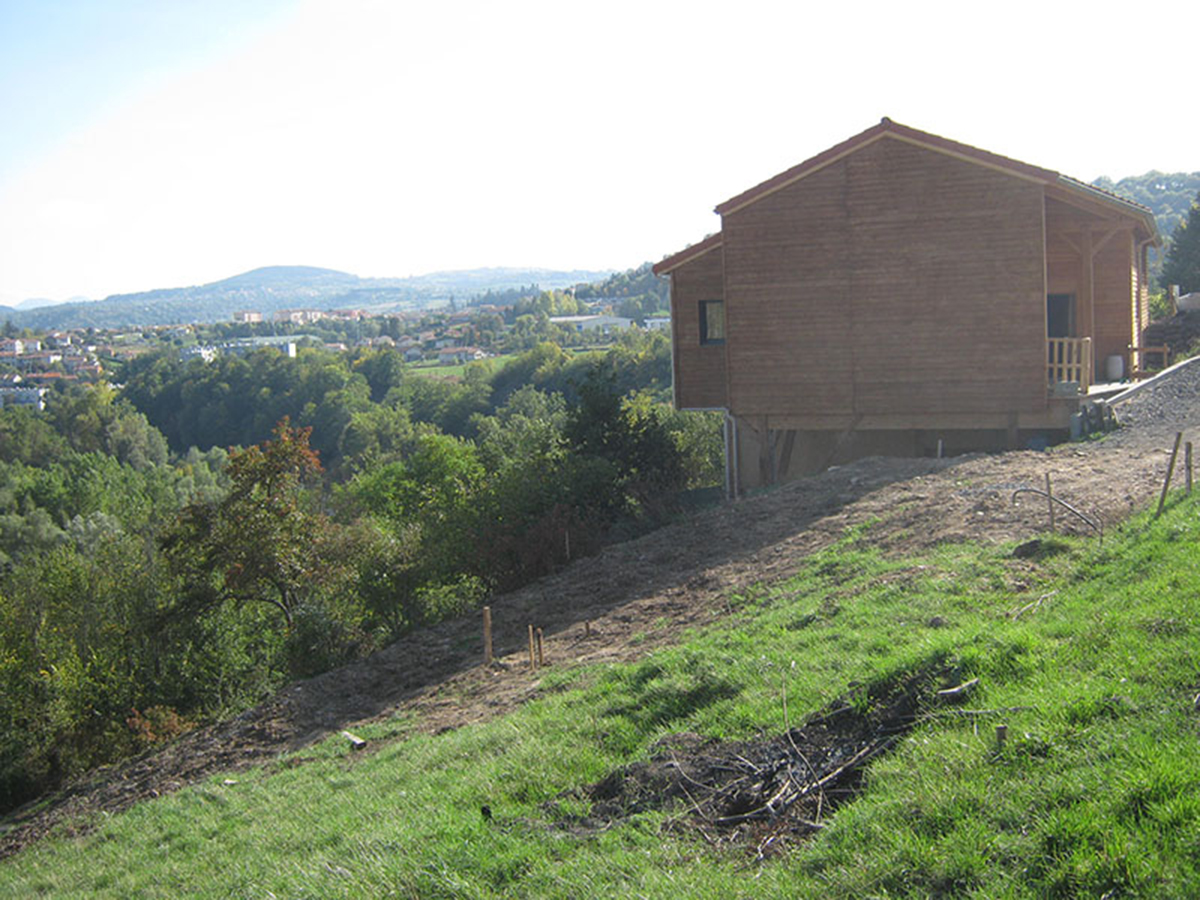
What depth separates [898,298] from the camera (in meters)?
20.7

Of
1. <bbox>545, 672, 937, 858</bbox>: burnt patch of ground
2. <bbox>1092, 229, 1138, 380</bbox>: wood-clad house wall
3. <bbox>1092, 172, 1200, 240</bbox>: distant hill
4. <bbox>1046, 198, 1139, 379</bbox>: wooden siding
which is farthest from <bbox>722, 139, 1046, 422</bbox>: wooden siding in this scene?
<bbox>1092, 172, 1200, 240</bbox>: distant hill

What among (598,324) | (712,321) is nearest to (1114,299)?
(712,321)

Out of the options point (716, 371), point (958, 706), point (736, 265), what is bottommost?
point (958, 706)

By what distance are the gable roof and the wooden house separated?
3 centimetres

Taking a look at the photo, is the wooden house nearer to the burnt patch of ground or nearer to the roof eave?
the roof eave

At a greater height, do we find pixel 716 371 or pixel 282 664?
pixel 716 371

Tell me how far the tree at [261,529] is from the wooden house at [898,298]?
9087 mm

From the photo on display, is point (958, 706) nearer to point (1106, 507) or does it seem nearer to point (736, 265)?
point (1106, 507)

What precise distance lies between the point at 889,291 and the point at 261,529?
1321 cm

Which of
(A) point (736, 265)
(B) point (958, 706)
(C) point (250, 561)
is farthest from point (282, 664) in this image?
(B) point (958, 706)

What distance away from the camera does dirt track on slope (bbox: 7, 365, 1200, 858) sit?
485 inches

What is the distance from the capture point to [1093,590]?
848 centimetres

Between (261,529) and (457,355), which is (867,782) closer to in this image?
(261,529)

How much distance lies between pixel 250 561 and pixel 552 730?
12994 millimetres
